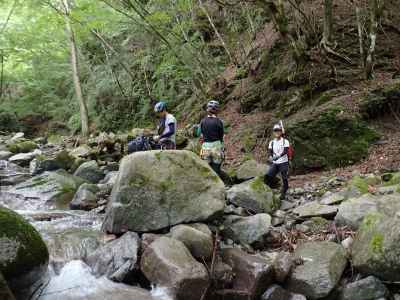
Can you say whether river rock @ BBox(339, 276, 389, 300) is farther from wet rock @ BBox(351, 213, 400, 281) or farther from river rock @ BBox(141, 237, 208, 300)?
river rock @ BBox(141, 237, 208, 300)

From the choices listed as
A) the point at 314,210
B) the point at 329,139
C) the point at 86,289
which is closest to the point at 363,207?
the point at 314,210

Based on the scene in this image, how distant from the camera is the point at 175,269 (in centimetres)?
476

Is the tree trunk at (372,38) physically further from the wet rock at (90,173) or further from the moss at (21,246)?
the moss at (21,246)

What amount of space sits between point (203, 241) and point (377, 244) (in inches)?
82.8

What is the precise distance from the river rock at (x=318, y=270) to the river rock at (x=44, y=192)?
5484 mm

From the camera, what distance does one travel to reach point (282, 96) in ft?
38.5

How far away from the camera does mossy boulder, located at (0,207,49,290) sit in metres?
4.37

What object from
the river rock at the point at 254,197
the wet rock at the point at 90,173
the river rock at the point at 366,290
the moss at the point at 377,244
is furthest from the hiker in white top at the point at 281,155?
the wet rock at the point at 90,173

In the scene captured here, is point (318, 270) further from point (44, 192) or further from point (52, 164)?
point (52, 164)

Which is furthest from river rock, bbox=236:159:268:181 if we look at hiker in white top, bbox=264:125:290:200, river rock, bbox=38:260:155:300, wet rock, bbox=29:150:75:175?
wet rock, bbox=29:150:75:175

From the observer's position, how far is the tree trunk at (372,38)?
31.8ft

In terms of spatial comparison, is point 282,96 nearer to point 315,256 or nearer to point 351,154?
point 351,154

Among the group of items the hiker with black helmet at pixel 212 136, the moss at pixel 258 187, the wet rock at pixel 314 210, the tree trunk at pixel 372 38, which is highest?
the tree trunk at pixel 372 38

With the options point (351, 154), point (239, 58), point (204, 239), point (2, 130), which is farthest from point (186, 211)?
point (2, 130)
